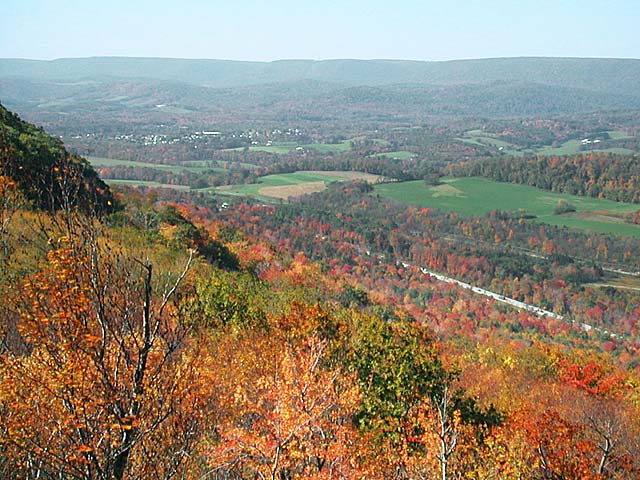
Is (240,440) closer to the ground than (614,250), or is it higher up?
higher up

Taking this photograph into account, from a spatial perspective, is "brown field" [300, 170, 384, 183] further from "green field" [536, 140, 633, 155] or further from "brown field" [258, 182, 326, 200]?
"green field" [536, 140, 633, 155]

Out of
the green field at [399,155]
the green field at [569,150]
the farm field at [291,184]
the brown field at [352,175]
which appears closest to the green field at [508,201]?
the brown field at [352,175]

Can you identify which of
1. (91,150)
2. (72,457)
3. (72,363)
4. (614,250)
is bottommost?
(614,250)

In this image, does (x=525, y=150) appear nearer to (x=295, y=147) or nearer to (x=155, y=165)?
(x=295, y=147)

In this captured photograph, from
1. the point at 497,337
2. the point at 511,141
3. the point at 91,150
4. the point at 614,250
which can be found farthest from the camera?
the point at 511,141

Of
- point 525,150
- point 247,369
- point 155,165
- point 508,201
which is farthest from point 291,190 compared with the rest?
point 247,369

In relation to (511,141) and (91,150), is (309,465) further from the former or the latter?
(511,141)

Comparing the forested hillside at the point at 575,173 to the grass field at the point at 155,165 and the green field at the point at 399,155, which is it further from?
the grass field at the point at 155,165

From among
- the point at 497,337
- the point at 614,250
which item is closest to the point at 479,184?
the point at 614,250

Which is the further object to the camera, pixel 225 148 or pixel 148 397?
pixel 225 148
